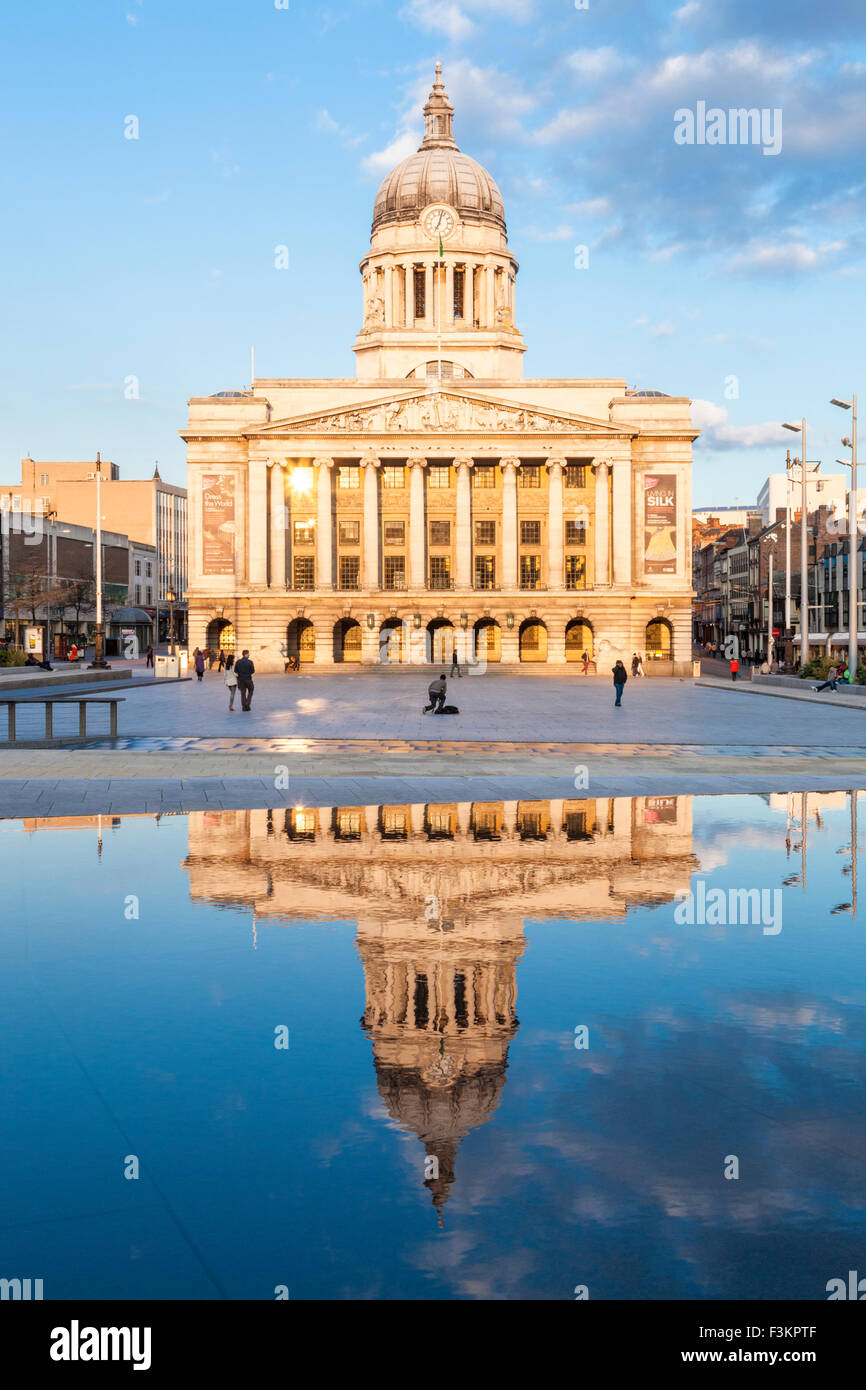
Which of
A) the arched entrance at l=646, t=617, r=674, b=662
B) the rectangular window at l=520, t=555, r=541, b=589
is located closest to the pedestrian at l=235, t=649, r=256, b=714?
the rectangular window at l=520, t=555, r=541, b=589

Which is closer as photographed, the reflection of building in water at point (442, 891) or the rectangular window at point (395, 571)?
the reflection of building in water at point (442, 891)

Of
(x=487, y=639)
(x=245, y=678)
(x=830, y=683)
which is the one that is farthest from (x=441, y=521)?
(x=245, y=678)

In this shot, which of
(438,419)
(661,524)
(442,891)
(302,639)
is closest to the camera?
(442,891)

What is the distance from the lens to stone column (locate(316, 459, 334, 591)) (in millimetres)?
92125

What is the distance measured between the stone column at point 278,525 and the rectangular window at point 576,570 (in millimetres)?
21861

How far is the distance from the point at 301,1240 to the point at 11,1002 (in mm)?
3866

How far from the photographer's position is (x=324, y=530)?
92938mm

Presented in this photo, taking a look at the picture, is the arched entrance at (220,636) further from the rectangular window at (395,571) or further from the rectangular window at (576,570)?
the rectangular window at (576,570)

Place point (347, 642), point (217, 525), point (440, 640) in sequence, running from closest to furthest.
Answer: point (217, 525) → point (440, 640) → point (347, 642)

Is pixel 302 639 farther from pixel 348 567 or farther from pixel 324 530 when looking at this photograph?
pixel 324 530

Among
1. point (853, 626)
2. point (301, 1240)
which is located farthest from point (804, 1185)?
point (853, 626)

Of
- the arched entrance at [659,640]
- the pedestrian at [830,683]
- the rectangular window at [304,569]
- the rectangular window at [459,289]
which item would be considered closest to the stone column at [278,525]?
the rectangular window at [304,569]

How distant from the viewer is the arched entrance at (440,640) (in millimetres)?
93250

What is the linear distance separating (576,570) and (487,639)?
8.71 m
